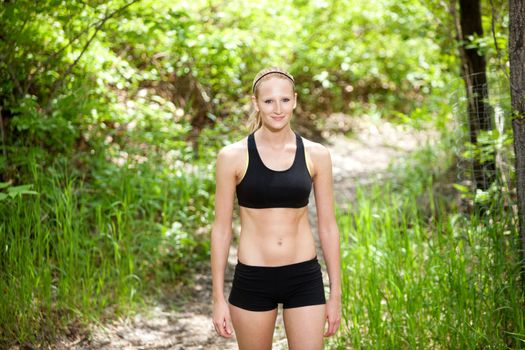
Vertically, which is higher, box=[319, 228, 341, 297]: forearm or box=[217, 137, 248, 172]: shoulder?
box=[217, 137, 248, 172]: shoulder

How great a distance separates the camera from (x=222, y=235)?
279cm

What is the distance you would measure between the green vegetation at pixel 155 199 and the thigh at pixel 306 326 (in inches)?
42.9

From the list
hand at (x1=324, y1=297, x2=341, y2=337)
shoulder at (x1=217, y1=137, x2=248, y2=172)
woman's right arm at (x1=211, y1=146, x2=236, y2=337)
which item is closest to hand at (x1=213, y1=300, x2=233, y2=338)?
woman's right arm at (x1=211, y1=146, x2=236, y2=337)

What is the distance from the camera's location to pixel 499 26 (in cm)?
526

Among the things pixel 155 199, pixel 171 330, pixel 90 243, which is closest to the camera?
pixel 90 243

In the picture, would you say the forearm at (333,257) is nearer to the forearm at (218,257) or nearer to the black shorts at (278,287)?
the black shorts at (278,287)

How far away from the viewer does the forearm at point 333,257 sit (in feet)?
9.20

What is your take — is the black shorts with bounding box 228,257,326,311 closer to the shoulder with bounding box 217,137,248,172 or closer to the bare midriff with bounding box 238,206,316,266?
the bare midriff with bounding box 238,206,316,266

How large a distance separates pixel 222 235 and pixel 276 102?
0.62 metres

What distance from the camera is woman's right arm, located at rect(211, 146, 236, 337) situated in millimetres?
2750

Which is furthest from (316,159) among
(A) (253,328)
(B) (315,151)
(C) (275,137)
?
(A) (253,328)

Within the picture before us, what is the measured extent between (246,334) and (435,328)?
1432 millimetres

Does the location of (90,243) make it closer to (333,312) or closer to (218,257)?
(218,257)

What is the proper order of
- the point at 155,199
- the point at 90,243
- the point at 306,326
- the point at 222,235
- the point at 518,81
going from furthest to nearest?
the point at 155,199 → the point at 90,243 → the point at 518,81 → the point at 222,235 → the point at 306,326
